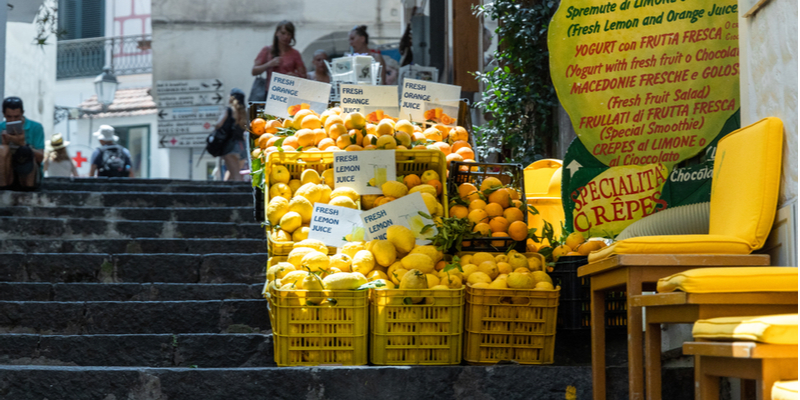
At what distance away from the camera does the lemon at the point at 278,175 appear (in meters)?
4.20

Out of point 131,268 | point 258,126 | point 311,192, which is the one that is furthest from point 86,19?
point 311,192

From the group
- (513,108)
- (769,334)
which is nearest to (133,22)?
(513,108)

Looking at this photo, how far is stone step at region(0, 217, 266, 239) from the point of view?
5805 millimetres

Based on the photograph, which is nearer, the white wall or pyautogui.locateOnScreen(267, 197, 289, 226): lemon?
pyautogui.locateOnScreen(267, 197, 289, 226): lemon

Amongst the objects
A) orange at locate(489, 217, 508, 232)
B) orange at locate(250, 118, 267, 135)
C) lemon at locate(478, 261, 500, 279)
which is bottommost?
lemon at locate(478, 261, 500, 279)

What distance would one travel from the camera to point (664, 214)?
3742mm

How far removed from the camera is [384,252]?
358 cm

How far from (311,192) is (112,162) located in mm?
6961

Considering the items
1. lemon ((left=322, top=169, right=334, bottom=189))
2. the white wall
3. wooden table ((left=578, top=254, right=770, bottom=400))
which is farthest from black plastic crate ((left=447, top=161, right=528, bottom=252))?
the white wall

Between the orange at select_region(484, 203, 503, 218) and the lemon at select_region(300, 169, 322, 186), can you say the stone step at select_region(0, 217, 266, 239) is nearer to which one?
the lemon at select_region(300, 169, 322, 186)

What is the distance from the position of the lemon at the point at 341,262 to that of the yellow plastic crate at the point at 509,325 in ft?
1.72

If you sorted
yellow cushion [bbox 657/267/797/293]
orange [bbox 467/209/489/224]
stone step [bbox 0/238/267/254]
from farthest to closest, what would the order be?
stone step [bbox 0/238/267/254] < orange [bbox 467/209/489/224] < yellow cushion [bbox 657/267/797/293]

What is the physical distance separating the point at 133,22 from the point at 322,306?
69.3 ft

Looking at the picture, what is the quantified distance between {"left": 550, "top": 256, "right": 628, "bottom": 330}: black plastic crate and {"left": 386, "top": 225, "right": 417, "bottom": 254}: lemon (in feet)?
2.12
